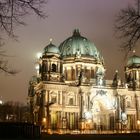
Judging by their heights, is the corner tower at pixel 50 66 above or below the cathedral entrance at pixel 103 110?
above

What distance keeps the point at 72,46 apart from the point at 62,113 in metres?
22.1

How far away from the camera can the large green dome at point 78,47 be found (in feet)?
298

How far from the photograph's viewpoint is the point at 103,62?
96125mm

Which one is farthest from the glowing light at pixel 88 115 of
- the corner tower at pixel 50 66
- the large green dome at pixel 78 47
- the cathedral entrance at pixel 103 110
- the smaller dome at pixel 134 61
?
the smaller dome at pixel 134 61

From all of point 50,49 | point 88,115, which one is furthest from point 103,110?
point 50,49

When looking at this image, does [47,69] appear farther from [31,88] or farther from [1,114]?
[1,114]

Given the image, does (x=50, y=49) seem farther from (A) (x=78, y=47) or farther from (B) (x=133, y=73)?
(B) (x=133, y=73)

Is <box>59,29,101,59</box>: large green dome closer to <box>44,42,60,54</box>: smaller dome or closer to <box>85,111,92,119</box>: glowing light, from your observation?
<box>44,42,60,54</box>: smaller dome

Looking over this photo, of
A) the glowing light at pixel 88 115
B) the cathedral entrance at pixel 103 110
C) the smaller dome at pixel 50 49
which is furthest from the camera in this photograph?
the cathedral entrance at pixel 103 110

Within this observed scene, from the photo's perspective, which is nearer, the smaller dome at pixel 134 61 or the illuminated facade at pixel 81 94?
the illuminated facade at pixel 81 94

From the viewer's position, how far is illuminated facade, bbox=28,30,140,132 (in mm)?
75875

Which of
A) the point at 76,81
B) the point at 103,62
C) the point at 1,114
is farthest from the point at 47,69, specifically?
the point at 1,114

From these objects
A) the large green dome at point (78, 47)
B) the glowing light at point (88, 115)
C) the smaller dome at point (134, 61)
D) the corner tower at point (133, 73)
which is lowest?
the glowing light at point (88, 115)

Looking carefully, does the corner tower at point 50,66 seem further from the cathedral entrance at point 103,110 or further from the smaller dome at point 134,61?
the smaller dome at point 134,61
